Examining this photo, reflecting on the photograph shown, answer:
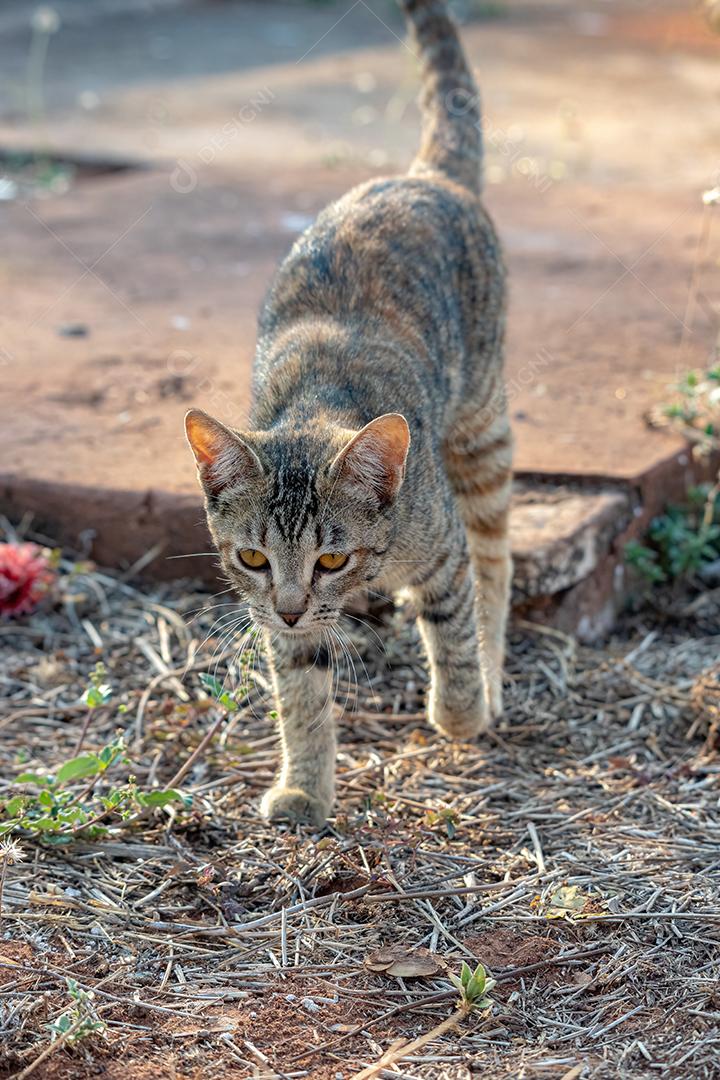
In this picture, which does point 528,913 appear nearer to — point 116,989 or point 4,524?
point 116,989

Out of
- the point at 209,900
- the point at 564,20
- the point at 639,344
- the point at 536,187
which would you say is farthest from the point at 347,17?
the point at 209,900

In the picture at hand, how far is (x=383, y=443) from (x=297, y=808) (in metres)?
1.02

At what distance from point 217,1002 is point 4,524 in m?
2.47

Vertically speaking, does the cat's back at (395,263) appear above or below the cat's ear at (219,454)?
above

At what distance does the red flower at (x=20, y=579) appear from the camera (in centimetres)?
428

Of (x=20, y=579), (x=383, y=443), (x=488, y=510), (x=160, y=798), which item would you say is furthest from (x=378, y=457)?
(x=20, y=579)

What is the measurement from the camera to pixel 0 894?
2709mm

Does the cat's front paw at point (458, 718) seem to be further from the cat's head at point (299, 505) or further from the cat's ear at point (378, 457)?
the cat's ear at point (378, 457)

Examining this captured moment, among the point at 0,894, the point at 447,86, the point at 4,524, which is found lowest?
the point at 4,524

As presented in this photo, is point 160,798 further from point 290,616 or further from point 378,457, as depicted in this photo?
point 378,457

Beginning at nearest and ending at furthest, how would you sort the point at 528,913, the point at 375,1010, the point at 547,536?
the point at 375,1010
the point at 528,913
the point at 547,536

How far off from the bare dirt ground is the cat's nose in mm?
254

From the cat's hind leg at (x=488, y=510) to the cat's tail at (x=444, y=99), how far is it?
0.91 m

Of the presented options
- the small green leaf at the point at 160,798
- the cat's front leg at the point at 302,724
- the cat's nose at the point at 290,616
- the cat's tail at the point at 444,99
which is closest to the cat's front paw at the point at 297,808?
the cat's front leg at the point at 302,724
